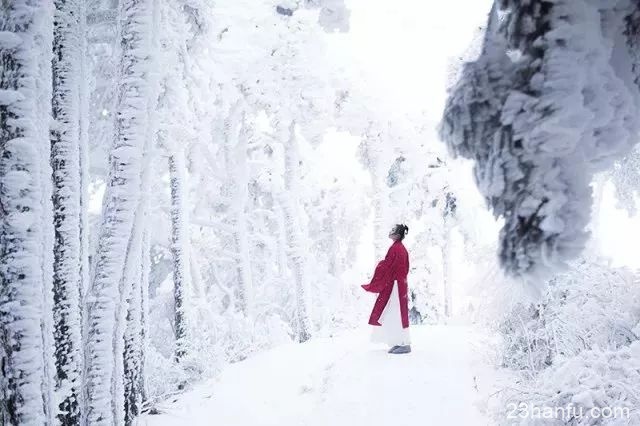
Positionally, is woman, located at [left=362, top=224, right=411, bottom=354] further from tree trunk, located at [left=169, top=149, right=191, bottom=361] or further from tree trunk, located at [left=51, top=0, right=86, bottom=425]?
tree trunk, located at [left=51, top=0, right=86, bottom=425]

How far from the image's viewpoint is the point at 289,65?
12.3 metres

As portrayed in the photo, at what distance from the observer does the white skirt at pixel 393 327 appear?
736 centimetres

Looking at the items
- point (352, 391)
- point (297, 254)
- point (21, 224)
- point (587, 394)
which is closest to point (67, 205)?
point (21, 224)

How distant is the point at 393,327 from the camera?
746 cm

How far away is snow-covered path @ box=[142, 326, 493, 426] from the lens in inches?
204

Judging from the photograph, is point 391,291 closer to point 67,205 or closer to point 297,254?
point 67,205

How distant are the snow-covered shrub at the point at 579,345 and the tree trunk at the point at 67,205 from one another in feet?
14.0

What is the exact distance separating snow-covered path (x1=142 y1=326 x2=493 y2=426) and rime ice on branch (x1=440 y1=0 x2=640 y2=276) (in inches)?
156

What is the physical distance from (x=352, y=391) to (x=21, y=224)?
4.37 meters

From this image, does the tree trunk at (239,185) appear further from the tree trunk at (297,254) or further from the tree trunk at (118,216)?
the tree trunk at (118,216)

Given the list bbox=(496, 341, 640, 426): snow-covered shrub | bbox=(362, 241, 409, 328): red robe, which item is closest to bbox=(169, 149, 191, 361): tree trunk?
bbox=(362, 241, 409, 328): red robe

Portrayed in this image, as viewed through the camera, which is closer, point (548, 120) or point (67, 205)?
point (548, 120)

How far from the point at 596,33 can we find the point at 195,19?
815 centimetres

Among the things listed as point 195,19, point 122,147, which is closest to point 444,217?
point 195,19
